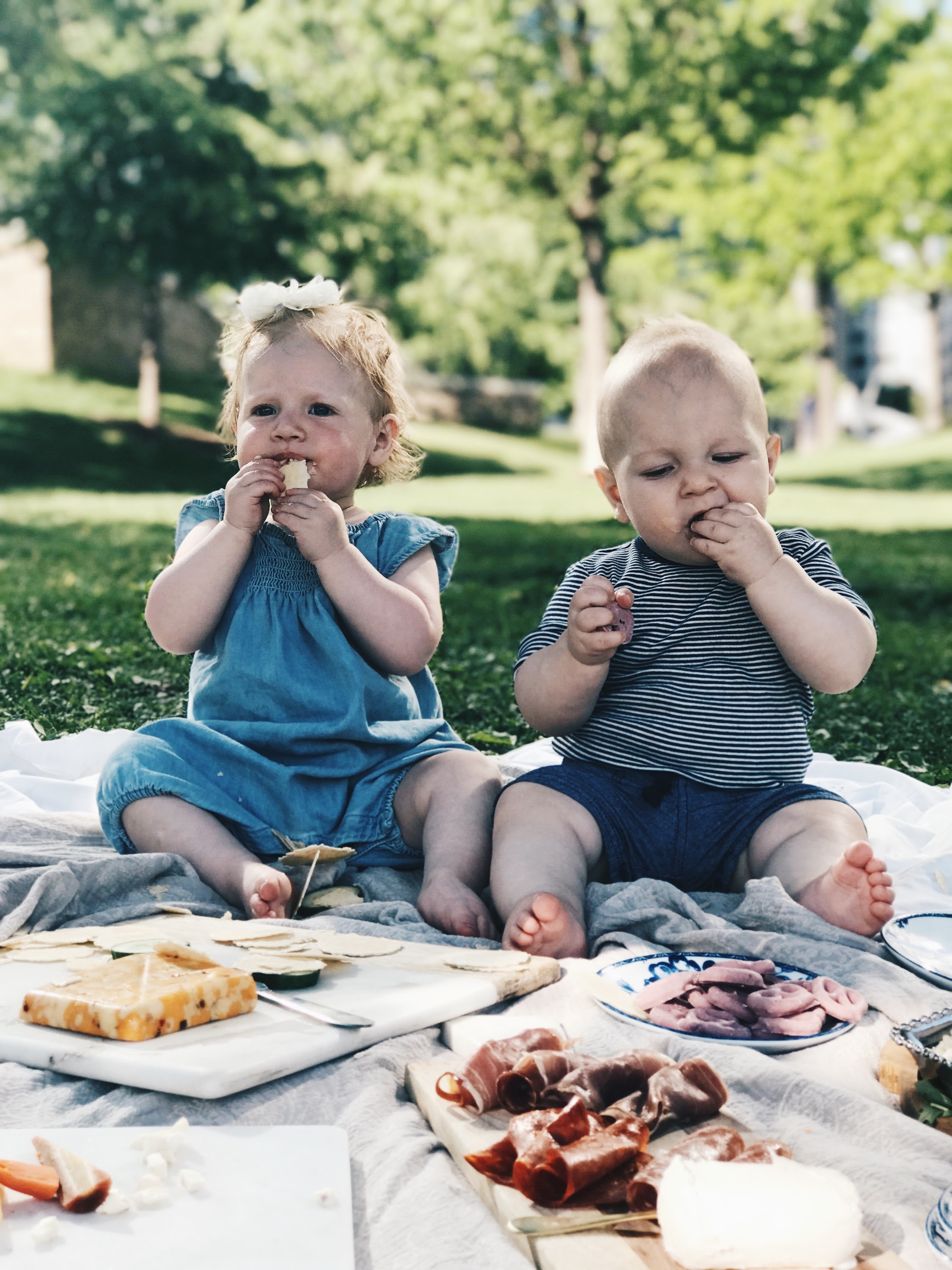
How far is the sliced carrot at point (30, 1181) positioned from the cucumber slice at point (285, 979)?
63cm

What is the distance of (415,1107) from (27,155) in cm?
2027

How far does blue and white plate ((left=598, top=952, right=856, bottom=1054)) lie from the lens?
1880mm

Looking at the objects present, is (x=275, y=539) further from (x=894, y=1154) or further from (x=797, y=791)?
(x=894, y=1154)

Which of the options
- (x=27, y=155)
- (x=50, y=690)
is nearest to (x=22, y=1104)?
(x=50, y=690)

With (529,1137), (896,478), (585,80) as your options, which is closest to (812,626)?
(529,1137)

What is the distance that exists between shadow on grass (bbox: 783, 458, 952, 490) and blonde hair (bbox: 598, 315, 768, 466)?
1919cm

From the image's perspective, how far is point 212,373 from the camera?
1064 inches

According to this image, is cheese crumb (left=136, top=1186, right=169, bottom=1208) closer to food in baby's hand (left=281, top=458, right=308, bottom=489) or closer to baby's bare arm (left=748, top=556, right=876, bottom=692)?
baby's bare arm (left=748, top=556, right=876, bottom=692)

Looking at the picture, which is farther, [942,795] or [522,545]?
[522,545]

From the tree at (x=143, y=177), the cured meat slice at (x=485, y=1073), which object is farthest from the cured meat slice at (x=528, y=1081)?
the tree at (x=143, y=177)

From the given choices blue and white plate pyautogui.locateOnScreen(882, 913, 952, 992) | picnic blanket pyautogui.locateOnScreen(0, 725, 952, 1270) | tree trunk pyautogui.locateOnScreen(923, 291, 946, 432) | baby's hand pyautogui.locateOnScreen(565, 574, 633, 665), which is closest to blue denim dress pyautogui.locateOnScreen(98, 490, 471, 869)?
picnic blanket pyautogui.locateOnScreen(0, 725, 952, 1270)

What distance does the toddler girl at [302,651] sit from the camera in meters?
2.79

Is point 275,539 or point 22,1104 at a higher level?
point 275,539

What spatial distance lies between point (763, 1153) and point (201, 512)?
2.25 metres
